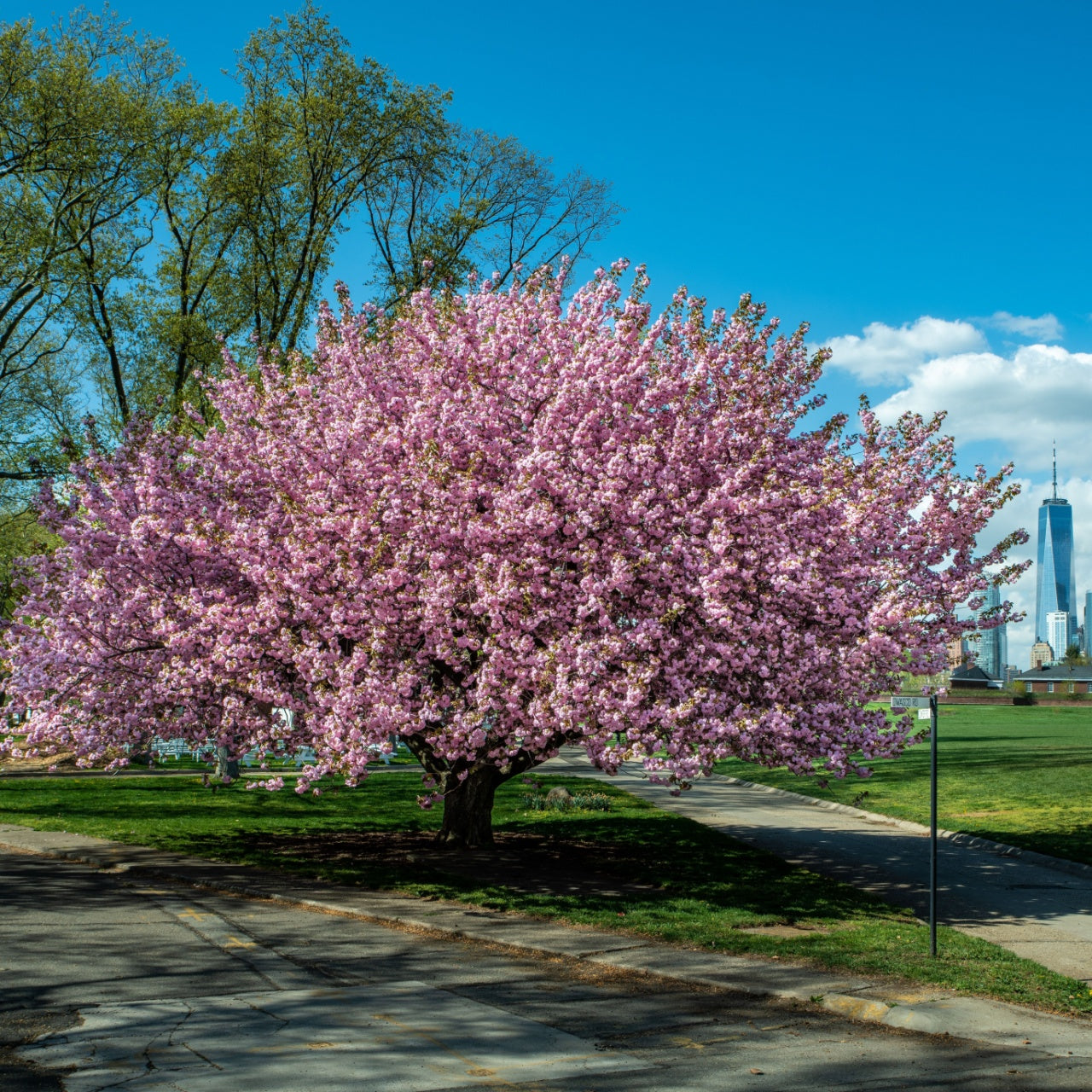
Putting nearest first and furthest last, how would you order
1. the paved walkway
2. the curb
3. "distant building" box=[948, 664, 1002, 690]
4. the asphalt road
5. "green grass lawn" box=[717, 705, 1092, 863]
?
the asphalt road
the paved walkway
the curb
"green grass lawn" box=[717, 705, 1092, 863]
"distant building" box=[948, 664, 1002, 690]

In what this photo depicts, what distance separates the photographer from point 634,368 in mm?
13453

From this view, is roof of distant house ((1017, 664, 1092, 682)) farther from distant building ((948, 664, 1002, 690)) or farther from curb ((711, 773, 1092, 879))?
curb ((711, 773, 1092, 879))

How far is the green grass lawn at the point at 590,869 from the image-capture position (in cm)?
1066

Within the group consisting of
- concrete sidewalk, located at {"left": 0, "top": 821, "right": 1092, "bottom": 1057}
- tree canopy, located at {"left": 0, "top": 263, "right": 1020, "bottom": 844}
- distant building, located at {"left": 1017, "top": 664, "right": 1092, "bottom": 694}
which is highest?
tree canopy, located at {"left": 0, "top": 263, "right": 1020, "bottom": 844}

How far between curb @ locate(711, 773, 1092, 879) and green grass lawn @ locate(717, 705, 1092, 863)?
0.29m

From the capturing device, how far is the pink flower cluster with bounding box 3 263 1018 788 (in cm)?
1267

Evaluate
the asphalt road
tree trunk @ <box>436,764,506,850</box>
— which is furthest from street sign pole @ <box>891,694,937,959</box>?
tree trunk @ <box>436,764,506,850</box>

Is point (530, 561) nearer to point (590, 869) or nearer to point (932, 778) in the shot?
point (932, 778)

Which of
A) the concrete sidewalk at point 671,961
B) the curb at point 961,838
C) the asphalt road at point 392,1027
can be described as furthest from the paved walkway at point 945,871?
the asphalt road at point 392,1027

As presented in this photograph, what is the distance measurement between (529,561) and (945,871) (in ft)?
29.5

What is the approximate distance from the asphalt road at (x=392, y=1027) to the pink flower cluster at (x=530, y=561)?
322 cm

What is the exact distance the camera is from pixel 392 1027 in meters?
8.02

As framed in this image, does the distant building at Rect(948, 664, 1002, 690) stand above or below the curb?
below

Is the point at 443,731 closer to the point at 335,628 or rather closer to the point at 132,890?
the point at 335,628
